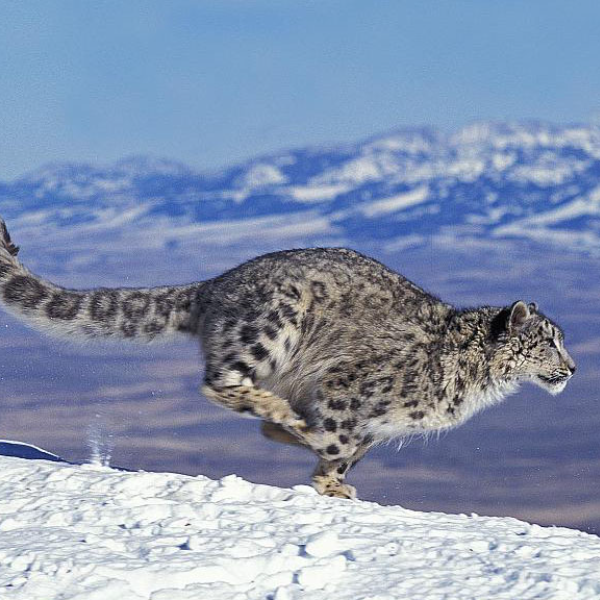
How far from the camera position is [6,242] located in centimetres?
1020

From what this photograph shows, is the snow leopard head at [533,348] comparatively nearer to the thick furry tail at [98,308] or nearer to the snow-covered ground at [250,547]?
the snow-covered ground at [250,547]

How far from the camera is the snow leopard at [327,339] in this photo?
30.8 feet

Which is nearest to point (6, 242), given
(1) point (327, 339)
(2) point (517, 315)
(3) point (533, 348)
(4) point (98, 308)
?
(4) point (98, 308)

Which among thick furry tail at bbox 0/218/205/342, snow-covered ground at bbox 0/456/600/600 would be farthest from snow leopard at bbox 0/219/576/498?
snow-covered ground at bbox 0/456/600/600

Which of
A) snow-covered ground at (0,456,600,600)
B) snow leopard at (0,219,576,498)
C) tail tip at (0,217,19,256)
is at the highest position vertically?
tail tip at (0,217,19,256)

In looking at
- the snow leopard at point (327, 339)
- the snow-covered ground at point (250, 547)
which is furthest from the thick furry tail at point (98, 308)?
the snow-covered ground at point (250, 547)

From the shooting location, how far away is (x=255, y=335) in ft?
30.6

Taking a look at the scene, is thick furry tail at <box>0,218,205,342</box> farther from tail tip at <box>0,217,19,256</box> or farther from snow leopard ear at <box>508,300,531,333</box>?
snow leopard ear at <box>508,300,531,333</box>

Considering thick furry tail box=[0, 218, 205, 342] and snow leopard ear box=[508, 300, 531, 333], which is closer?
thick furry tail box=[0, 218, 205, 342]

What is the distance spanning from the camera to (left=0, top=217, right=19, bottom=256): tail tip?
10133mm

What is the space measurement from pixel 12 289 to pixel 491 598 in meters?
5.31

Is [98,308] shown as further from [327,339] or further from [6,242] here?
[327,339]

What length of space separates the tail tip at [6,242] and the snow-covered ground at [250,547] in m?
2.35

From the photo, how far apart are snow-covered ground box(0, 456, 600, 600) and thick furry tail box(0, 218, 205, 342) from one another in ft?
5.62
